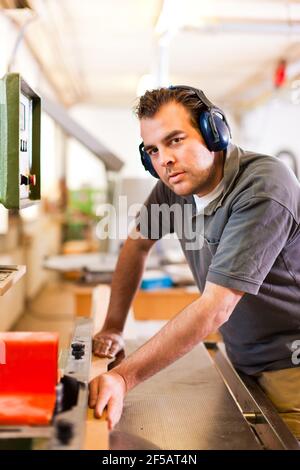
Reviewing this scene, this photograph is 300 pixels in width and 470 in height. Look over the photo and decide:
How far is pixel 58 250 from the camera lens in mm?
6988

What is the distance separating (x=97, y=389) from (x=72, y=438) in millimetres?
222

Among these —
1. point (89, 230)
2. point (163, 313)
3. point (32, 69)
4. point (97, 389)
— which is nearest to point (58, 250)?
point (89, 230)

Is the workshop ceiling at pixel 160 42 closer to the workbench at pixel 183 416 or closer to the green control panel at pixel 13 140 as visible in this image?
the green control panel at pixel 13 140

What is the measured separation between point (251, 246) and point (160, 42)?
1861 mm

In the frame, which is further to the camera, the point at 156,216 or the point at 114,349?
the point at 156,216

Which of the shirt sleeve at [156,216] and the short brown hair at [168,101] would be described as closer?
the short brown hair at [168,101]

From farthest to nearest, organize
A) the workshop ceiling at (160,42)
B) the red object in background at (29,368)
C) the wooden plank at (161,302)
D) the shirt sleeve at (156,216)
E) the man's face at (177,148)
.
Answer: the workshop ceiling at (160,42) → the wooden plank at (161,302) → the shirt sleeve at (156,216) → the man's face at (177,148) → the red object in background at (29,368)

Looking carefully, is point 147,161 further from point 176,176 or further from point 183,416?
point 183,416

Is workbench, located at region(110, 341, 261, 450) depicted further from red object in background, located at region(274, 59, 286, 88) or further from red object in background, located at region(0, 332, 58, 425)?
red object in background, located at region(274, 59, 286, 88)

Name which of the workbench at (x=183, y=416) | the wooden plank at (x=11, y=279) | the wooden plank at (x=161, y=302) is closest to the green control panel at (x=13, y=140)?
the wooden plank at (x=11, y=279)

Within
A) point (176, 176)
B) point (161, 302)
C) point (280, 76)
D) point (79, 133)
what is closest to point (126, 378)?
point (176, 176)

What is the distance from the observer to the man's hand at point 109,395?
87cm

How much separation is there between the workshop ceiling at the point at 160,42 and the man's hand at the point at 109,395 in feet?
4.43

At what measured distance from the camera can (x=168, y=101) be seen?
1.12 meters
